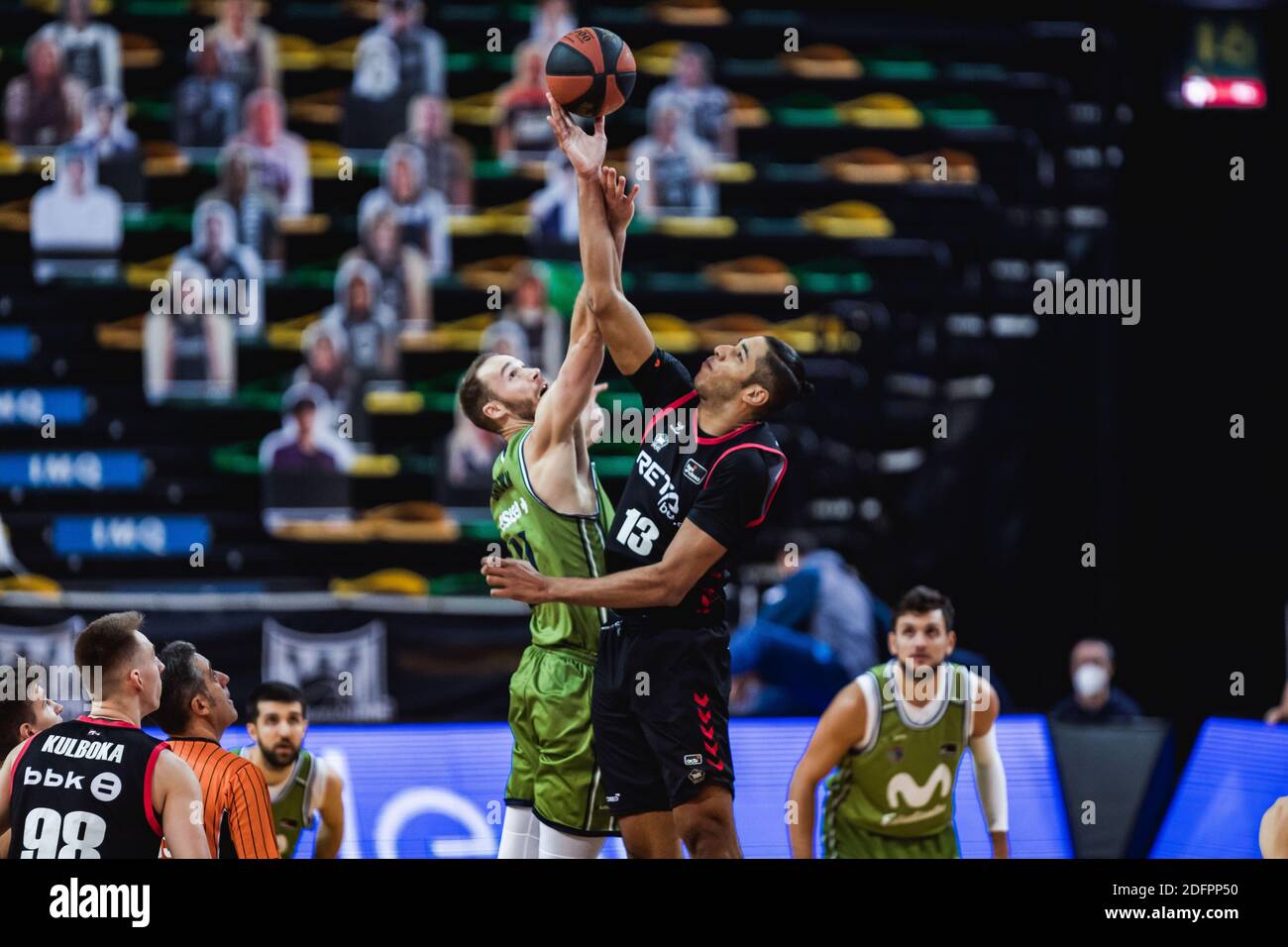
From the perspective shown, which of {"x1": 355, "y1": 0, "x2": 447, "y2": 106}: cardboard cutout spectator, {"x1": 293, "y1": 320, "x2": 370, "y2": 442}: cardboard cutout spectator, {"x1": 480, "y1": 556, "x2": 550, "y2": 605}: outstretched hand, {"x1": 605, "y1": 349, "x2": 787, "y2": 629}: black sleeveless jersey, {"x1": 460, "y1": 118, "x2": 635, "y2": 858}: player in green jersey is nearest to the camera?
{"x1": 480, "y1": 556, "x2": 550, "y2": 605}: outstretched hand

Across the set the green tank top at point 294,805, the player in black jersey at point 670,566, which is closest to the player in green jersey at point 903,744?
the player in black jersey at point 670,566

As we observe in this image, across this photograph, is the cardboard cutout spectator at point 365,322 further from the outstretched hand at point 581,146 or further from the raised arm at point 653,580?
the raised arm at point 653,580

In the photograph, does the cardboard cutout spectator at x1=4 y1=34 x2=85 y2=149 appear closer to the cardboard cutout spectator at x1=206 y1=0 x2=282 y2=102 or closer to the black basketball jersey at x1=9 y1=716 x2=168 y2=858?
the cardboard cutout spectator at x1=206 y1=0 x2=282 y2=102

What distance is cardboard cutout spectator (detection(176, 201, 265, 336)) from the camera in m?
12.0

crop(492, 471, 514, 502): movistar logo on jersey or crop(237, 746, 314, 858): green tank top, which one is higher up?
crop(492, 471, 514, 502): movistar logo on jersey

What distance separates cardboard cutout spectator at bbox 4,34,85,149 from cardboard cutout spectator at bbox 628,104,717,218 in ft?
12.6

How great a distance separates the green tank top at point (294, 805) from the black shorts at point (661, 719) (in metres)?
1.63

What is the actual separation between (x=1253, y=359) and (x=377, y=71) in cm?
623

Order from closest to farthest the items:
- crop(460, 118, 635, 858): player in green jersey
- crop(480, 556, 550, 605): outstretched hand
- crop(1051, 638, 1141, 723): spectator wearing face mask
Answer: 1. crop(480, 556, 550, 605): outstretched hand
2. crop(460, 118, 635, 858): player in green jersey
3. crop(1051, 638, 1141, 723): spectator wearing face mask

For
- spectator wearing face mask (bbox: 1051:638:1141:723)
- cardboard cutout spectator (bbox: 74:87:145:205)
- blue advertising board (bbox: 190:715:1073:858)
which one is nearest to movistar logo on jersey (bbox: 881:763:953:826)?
blue advertising board (bbox: 190:715:1073:858)

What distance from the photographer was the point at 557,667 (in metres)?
6.03
